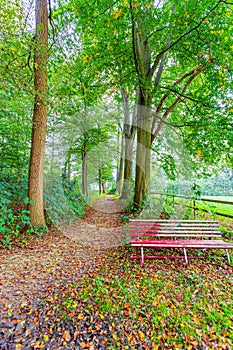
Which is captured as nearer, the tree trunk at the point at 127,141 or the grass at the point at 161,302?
the grass at the point at 161,302

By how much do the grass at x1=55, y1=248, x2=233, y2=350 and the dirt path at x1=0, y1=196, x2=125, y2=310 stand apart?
48cm

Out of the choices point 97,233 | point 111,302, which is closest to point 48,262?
point 111,302

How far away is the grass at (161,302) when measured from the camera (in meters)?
2.10

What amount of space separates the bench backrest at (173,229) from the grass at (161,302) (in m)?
0.69

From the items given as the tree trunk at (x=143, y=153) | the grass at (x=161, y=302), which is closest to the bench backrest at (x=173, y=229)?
the grass at (x=161, y=302)

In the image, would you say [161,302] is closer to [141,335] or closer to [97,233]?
[141,335]

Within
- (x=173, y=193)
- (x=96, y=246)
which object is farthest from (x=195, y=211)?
(x=96, y=246)

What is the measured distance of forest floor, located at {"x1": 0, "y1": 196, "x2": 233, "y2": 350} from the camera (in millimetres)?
2043

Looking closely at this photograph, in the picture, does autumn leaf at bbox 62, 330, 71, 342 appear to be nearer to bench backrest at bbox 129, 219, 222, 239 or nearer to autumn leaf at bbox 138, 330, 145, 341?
autumn leaf at bbox 138, 330, 145, 341

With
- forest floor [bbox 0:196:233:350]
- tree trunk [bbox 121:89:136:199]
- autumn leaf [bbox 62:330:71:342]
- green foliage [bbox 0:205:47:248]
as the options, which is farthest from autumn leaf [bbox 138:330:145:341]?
tree trunk [bbox 121:89:136:199]

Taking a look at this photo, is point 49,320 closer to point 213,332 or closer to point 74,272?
point 74,272

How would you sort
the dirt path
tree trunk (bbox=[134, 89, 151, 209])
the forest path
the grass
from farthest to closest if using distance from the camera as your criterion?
tree trunk (bbox=[134, 89, 151, 209]) → the forest path → the dirt path → the grass

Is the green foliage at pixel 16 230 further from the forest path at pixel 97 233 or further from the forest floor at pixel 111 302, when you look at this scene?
the forest path at pixel 97 233

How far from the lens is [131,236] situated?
14.1 ft
